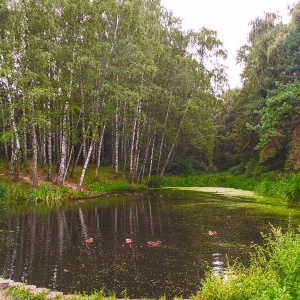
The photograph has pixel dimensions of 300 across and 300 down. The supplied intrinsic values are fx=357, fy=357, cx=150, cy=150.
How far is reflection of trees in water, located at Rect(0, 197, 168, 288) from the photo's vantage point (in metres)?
8.88

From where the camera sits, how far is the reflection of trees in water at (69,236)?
8877mm

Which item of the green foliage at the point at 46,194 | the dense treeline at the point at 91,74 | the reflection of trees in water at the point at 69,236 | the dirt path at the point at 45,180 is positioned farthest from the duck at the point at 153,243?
the dirt path at the point at 45,180

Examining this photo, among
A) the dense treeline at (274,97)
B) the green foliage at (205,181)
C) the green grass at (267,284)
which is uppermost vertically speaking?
the dense treeline at (274,97)

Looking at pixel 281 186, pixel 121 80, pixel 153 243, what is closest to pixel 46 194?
pixel 121 80

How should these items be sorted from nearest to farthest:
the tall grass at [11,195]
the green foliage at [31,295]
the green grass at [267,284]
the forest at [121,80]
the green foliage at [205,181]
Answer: the green grass at [267,284] < the green foliage at [31,295] < the tall grass at [11,195] < the forest at [121,80] < the green foliage at [205,181]

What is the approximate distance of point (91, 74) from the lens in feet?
80.2

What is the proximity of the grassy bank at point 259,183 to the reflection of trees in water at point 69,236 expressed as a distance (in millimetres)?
8605

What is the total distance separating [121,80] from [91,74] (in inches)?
206

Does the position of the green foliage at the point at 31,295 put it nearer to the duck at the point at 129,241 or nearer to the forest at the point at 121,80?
the duck at the point at 129,241

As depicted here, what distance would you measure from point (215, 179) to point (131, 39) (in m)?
17.3

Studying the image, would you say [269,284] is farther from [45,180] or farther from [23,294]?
[45,180]

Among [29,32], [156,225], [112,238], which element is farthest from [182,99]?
[112,238]

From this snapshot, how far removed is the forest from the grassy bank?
1.14m

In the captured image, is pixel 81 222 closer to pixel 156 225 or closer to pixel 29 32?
pixel 156 225
